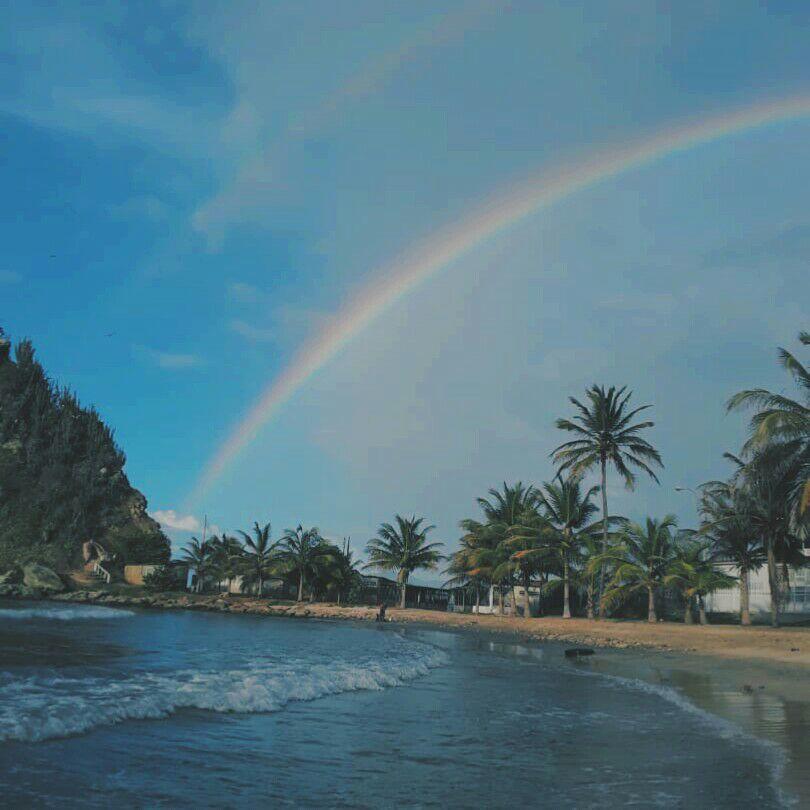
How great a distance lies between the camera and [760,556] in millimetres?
42281

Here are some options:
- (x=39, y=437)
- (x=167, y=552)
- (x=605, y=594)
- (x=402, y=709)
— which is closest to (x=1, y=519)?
(x=39, y=437)

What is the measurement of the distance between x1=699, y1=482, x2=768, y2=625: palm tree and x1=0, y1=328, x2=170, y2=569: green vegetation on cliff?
2747 inches

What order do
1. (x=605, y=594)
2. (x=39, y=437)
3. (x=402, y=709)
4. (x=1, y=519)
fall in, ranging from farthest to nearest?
(x=39, y=437), (x=1, y=519), (x=605, y=594), (x=402, y=709)

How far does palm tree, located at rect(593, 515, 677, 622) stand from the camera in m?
41.9

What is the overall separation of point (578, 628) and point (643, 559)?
18.4 ft

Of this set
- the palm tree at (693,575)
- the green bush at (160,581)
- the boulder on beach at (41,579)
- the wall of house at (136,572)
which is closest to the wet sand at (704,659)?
the palm tree at (693,575)

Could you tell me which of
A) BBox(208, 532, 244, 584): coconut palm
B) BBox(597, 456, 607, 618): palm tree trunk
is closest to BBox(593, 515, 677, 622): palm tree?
BBox(597, 456, 607, 618): palm tree trunk

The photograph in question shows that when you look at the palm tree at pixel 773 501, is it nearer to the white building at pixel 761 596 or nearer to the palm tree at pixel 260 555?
the white building at pixel 761 596

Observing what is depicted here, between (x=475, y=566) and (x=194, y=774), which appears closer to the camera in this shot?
(x=194, y=774)

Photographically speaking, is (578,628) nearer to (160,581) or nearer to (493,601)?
(493,601)

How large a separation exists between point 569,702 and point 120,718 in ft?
29.6

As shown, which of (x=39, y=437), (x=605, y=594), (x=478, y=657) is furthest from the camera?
(x=39, y=437)

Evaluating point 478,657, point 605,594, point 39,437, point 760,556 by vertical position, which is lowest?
point 478,657

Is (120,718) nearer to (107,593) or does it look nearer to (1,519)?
(107,593)
